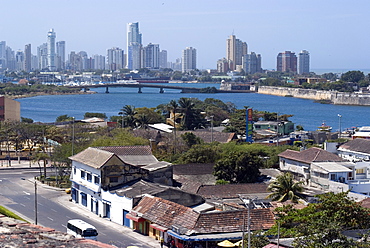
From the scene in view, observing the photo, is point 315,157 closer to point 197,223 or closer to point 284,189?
point 284,189

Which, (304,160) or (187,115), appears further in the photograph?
(187,115)

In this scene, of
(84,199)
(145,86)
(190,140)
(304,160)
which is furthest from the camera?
(145,86)

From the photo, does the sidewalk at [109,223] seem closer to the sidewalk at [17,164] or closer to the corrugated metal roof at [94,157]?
the corrugated metal roof at [94,157]

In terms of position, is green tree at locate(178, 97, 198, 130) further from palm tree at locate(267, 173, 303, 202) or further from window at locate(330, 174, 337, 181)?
palm tree at locate(267, 173, 303, 202)

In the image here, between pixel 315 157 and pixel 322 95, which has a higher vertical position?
pixel 322 95

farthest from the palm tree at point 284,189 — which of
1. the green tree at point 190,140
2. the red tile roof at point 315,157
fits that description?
the green tree at point 190,140

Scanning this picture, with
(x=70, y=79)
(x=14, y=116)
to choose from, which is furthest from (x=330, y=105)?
(x=70, y=79)

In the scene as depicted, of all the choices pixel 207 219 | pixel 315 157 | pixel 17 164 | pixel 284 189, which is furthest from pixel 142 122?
pixel 207 219
